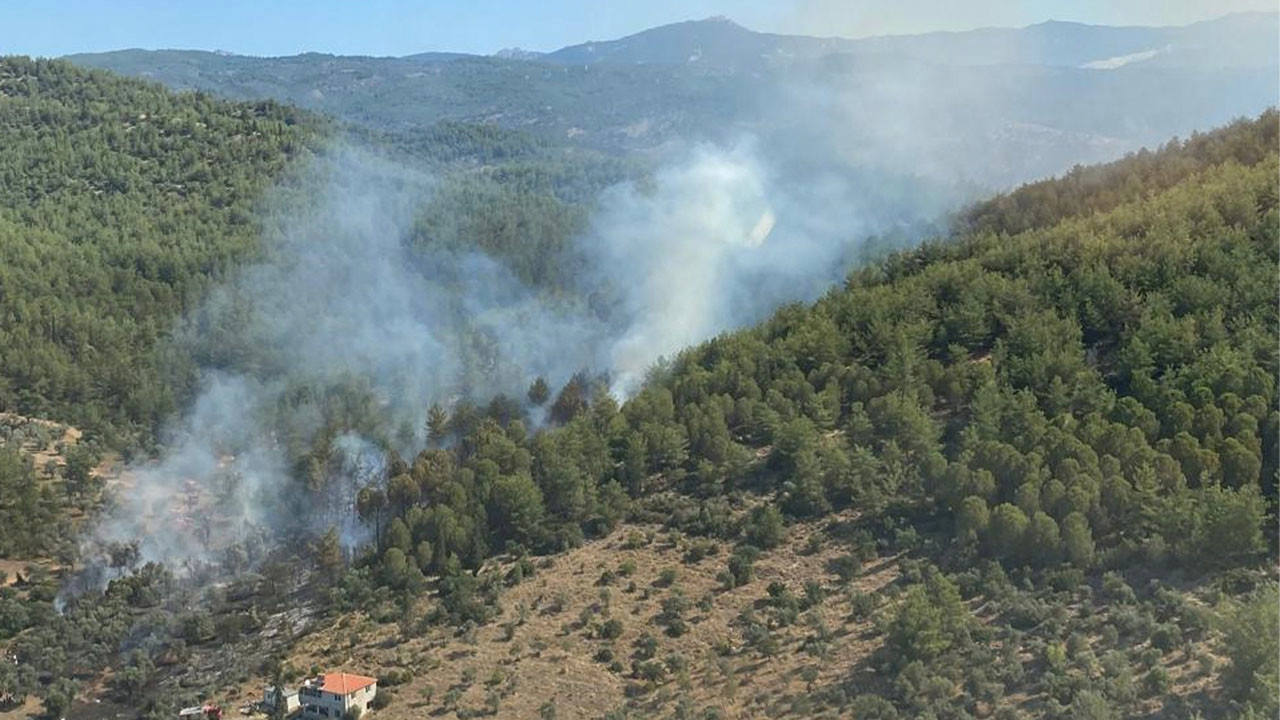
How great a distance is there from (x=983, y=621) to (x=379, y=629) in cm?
1265

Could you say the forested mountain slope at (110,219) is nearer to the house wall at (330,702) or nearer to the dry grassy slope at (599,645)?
the dry grassy slope at (599,645)

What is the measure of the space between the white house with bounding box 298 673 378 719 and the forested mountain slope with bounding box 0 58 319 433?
23.9 metres

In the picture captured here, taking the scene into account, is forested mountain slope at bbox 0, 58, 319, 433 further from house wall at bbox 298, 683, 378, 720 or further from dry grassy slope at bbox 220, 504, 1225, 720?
house wall at bbox 298, 683, 378, 720

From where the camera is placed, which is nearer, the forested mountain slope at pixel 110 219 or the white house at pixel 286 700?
the white house at pixel 286 700

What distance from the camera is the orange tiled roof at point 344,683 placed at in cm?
2300

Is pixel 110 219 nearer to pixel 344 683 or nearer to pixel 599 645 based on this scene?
pixel 344 683

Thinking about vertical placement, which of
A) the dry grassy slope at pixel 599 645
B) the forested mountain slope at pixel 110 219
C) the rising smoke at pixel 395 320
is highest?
the forested mountain slope at pixel 110 219

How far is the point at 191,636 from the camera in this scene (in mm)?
27656

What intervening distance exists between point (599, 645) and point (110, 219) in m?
53.8

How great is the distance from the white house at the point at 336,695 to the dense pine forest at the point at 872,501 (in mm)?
621

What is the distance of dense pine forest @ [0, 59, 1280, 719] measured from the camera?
22234mm

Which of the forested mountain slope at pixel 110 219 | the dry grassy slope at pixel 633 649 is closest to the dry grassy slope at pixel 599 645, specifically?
the dry grassy slope at pixel 633 649

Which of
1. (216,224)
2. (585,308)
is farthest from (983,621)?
(216,224)

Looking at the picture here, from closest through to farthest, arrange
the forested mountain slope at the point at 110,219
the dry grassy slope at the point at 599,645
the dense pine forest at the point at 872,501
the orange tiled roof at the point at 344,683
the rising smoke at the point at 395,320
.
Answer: the dense pine forest at the point at 872,501, the dry grassy slope at the point at 599,645, the orange tiled roof at the point at 344,683, the rising smoke at the point at 395,320, the forested mountain slope at the point at 110,219
